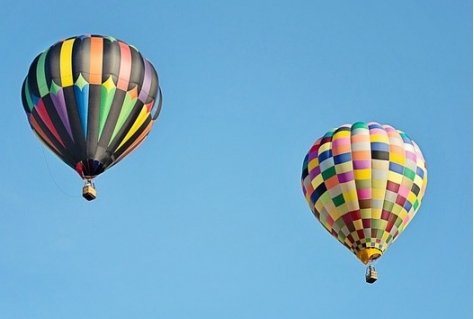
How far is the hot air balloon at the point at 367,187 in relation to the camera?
114 ft

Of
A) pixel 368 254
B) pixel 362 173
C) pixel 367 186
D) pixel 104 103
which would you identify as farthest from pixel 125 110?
pixel 368 254

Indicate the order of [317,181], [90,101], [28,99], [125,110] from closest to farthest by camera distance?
[90,101] < [125,110] < [28,99] < [317,181]

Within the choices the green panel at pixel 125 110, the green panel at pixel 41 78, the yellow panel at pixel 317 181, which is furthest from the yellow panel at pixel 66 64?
the yellow panel at pixel 317 181

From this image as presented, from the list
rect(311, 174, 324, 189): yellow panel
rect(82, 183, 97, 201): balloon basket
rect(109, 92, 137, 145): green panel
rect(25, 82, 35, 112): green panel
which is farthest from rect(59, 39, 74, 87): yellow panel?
rect(311, 174, 324, 189): yellow panel

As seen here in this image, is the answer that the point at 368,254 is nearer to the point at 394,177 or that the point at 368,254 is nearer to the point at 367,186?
the point at 367,186

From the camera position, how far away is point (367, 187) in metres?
34.9

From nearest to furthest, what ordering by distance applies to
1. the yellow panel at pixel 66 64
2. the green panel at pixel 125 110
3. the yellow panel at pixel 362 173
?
the green panel at pixel 125 110 → the yellow panel at pixel 66 64 → the yellow panel at pixel 362 173

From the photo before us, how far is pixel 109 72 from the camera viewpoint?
3281 centimetres

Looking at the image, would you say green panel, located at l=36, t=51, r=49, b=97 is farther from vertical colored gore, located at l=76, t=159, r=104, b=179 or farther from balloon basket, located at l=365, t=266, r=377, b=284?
balloon basket, located at l=365, t=266, r=377, b=284

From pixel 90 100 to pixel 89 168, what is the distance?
4.88ft

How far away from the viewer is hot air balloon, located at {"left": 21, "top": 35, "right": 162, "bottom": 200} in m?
32.3

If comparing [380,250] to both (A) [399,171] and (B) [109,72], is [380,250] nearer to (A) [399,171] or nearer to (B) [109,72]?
(A) [399,171]

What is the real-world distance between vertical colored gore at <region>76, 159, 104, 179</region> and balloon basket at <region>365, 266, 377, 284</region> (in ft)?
23.0

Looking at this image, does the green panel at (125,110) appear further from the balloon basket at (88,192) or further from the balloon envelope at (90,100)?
the balloon basket at (88,192)
